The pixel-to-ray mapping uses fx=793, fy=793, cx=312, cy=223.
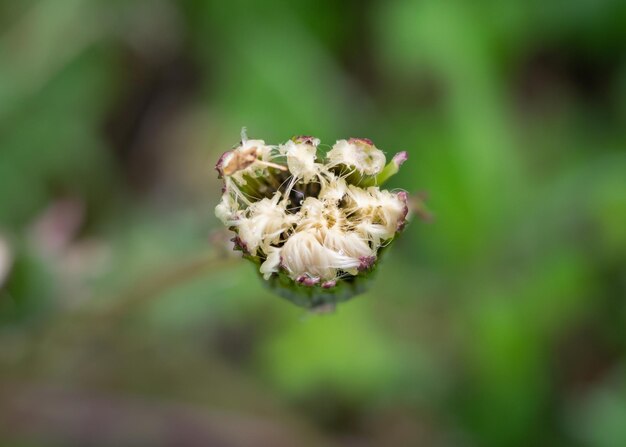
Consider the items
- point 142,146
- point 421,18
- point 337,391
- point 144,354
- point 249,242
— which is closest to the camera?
point 249,242

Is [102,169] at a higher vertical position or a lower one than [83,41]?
lower

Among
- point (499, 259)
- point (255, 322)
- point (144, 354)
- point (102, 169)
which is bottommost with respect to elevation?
point (144, 354)

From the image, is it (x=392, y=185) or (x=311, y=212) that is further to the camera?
(x=392, y=185)

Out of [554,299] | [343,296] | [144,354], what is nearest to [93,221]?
[144,354]

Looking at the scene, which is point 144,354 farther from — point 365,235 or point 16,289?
point 365,235

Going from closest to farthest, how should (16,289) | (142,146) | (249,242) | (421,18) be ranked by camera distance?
(249,242), (16,289), (421,18), (142,146)
